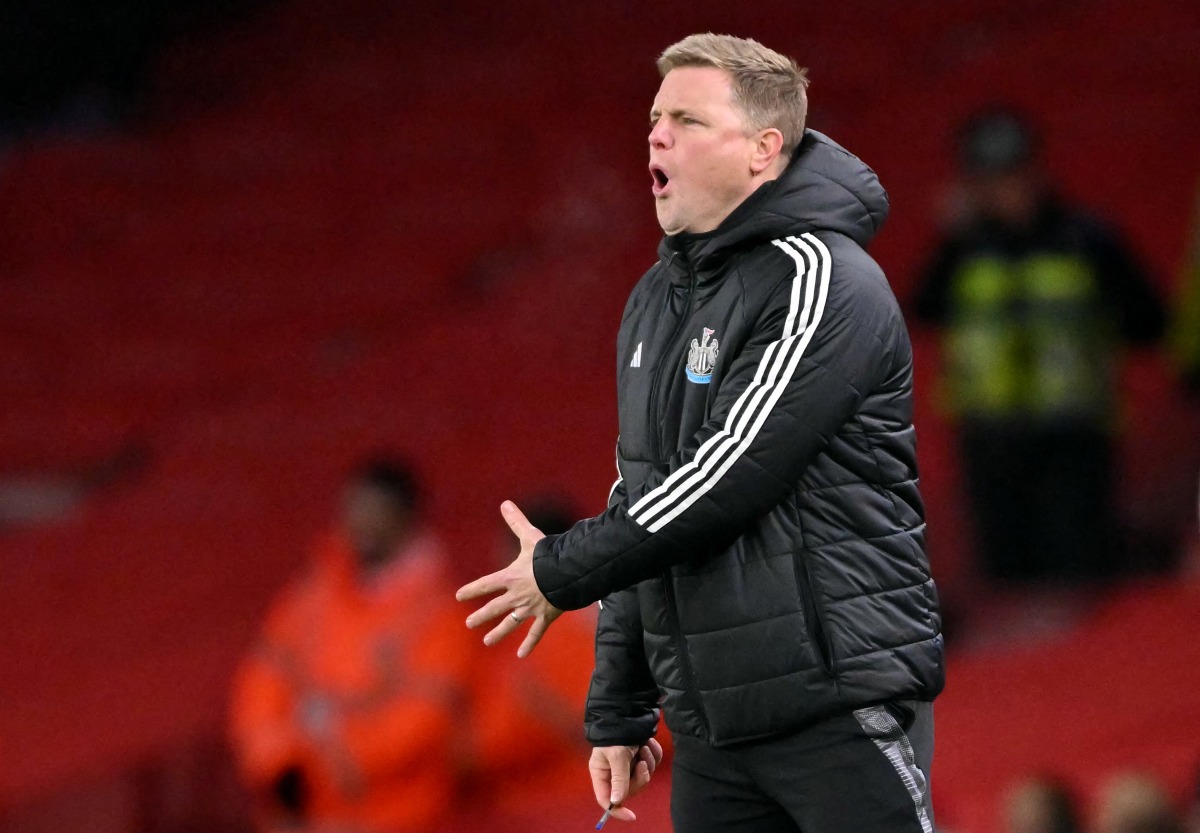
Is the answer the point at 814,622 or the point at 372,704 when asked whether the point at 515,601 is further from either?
the point at 372,704

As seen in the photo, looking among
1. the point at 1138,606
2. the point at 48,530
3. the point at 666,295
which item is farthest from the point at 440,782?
the point at 48,530

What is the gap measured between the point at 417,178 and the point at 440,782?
12.3 feet

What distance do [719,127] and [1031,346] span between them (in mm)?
2729

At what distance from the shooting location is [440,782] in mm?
3605

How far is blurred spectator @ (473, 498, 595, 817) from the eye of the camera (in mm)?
3449

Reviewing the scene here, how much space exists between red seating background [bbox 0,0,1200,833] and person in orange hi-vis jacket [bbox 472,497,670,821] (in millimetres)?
831

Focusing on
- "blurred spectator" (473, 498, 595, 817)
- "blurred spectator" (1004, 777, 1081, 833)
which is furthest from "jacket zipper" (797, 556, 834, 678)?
"blurred spectator" (1004, 777, 1081, 833)

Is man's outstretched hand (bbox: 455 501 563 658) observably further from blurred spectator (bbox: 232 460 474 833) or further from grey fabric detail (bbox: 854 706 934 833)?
blurred spectator (bbox: 232 460 474 833)

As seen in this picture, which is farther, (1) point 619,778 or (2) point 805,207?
(1) point 619,778

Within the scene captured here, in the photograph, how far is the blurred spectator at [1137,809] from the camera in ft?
10.9

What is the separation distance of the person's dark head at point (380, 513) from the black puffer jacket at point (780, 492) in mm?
2065

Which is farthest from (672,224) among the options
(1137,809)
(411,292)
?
(411,292)

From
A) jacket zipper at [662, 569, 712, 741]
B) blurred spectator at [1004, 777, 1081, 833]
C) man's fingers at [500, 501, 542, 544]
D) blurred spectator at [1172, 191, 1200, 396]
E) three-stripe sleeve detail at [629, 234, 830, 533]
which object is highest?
three-stripe sleeve detail at [629, 234, 830, 533]

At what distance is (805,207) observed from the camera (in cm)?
169
